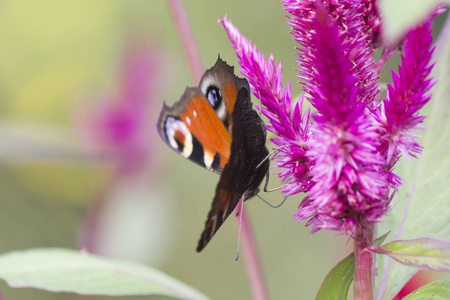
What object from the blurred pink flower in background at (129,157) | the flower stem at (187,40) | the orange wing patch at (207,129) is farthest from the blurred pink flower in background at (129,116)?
the orange wing patch at (207,129)

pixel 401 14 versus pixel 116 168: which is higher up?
pixel 401 14

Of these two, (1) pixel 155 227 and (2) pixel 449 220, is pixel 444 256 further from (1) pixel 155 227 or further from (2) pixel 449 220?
(1) pixel 155 227

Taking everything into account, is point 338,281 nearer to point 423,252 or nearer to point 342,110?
point 423,252

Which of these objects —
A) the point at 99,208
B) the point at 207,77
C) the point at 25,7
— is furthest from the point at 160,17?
the point at 207,77

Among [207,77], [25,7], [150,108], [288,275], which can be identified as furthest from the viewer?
[25,7]

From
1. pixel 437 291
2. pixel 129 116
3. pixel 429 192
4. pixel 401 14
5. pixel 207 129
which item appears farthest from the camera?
pixel 129 116

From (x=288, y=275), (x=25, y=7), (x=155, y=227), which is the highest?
(x=25, y=7)

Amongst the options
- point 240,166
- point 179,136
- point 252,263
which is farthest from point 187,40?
point 252,263
